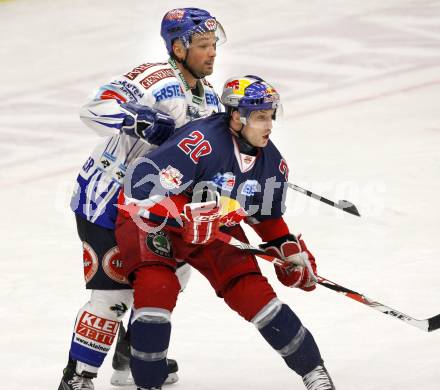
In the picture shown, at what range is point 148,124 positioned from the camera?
4.77 metres

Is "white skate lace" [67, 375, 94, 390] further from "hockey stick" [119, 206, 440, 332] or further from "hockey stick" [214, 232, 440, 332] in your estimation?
"hockey stick" [214, 232, 440, 332]

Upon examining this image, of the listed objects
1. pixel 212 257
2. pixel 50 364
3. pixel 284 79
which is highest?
pixel 212 257

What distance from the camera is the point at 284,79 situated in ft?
32.2

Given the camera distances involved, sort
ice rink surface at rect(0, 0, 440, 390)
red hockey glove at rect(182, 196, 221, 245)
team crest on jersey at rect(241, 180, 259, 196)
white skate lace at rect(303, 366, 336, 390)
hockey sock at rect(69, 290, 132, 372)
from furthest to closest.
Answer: ice rink surface at rect(0, 0, 440, 390) → hockey sock at rect(69, 290, 132, 372) → team crest on jersey at rect(241, 180, 259, 196) → white skate lace at rect(303, 366, 336, 390) → red hockey glove at rect(182, 196, 221, 245)

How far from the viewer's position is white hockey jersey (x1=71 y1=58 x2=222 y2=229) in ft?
16.3

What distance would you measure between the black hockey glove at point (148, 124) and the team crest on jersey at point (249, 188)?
34cm

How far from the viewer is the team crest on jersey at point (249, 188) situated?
480 centimetres

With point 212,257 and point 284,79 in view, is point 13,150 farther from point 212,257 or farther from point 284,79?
point 212,257

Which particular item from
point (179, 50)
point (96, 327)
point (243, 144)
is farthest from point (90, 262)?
point (179, 50)

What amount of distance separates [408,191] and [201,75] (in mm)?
2648

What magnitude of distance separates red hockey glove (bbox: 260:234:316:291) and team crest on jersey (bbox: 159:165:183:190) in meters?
0.53

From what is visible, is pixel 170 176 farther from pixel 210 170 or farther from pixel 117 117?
pixel 117 117

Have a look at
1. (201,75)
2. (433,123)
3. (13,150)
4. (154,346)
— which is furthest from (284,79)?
(154,346)

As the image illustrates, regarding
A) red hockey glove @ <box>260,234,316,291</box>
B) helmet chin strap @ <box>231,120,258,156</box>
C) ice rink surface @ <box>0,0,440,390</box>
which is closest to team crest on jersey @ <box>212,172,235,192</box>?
helmet chin strap @ <box>231,120,258,156</box>
